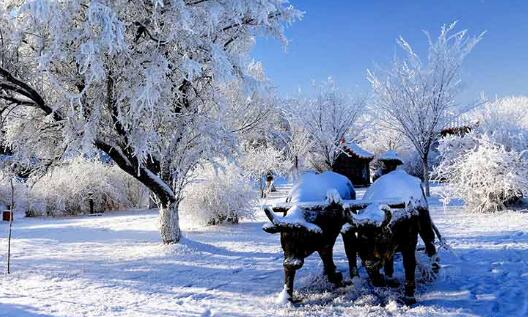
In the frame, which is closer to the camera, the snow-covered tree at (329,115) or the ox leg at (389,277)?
the ox leg at (389,277)

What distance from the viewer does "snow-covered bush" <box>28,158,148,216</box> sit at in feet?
61.3

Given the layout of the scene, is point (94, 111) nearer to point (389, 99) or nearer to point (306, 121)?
point (389, 99)

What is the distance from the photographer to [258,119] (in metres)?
14.7

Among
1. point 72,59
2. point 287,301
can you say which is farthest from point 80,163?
point 287,301

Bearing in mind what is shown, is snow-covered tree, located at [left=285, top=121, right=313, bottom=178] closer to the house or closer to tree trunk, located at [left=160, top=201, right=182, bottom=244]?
the house

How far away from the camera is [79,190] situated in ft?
Result: 62.3

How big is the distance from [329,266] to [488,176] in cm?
919

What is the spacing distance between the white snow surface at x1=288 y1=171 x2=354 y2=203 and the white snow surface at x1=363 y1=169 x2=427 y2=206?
19.6 inches

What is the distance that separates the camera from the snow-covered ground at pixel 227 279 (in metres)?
4.89

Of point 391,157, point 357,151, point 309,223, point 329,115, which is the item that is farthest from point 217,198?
point 357,151

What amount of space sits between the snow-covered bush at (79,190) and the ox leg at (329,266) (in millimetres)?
15292

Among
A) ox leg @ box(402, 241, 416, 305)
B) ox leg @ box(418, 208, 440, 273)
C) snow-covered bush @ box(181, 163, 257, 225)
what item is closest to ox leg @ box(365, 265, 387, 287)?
ox leg @ box(402, 241, 416, 305)

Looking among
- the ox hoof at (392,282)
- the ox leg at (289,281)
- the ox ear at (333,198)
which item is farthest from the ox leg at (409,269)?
the ox leg at (289,281)

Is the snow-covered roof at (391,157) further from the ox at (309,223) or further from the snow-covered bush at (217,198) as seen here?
the snow-covered bush at (217,198)
